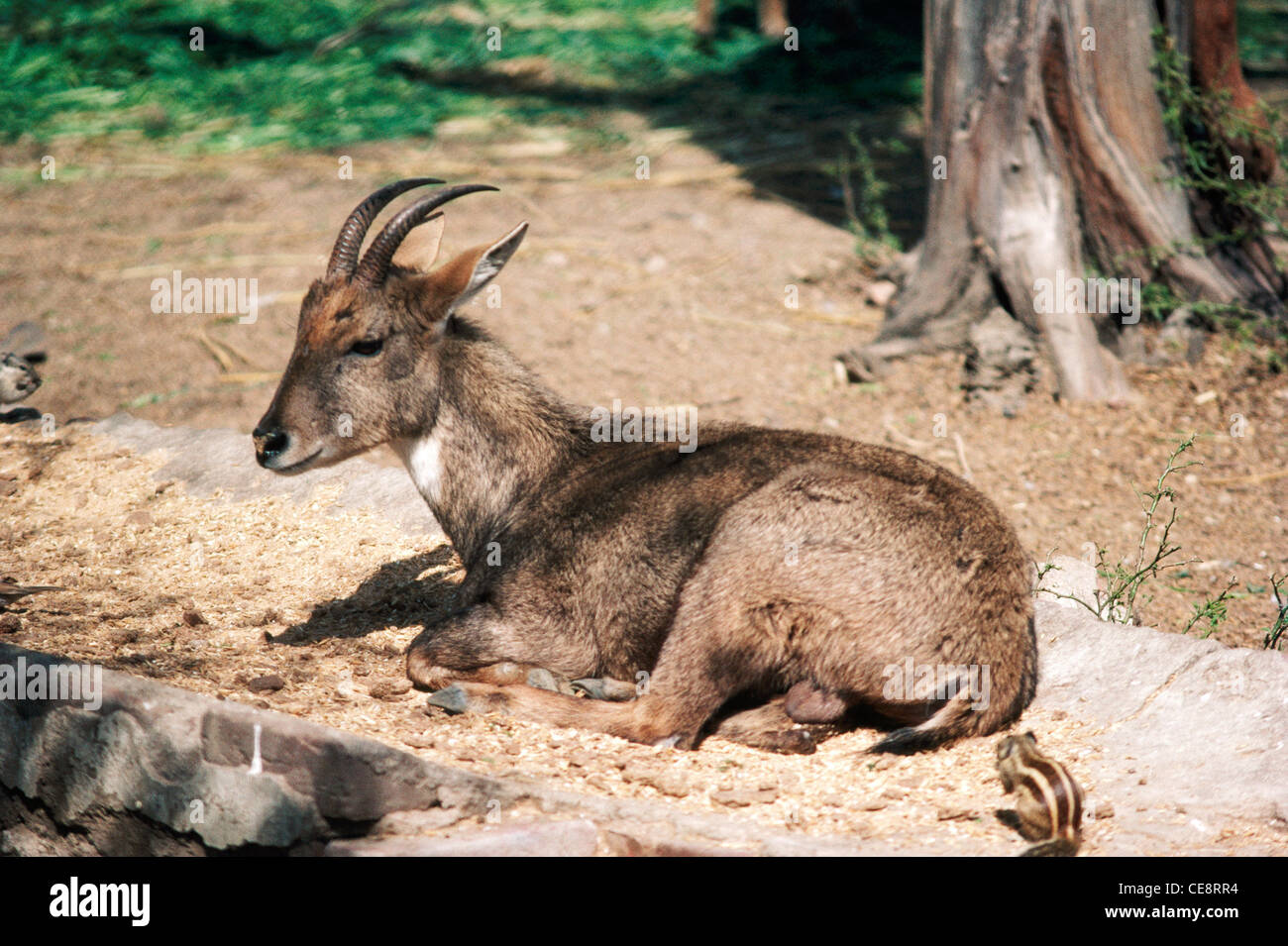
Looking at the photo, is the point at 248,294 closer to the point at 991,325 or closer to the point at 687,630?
the point at 991,325

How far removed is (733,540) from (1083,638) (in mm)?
1420

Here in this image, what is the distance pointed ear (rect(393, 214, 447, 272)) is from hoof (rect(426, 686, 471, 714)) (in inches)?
77.2

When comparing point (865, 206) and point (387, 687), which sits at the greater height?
point (865, 206)

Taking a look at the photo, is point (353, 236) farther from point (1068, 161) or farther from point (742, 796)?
point (1068, 161)

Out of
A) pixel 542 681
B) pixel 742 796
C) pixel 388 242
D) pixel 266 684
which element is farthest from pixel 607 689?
pixel 388 242

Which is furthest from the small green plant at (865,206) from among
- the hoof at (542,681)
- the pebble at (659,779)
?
the pebble at (659,779)

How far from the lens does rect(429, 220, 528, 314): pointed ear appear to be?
5.09m

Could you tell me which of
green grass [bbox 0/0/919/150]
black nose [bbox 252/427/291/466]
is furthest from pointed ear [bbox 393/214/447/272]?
green grass [bbox 0/0/919/150]

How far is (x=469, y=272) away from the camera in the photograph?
5105 millimetres

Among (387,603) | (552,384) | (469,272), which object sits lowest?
(387,603)

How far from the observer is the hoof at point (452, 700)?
4.45 metres

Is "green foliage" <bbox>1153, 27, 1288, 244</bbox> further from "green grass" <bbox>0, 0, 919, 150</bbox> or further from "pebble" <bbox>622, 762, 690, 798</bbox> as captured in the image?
"green grass" <bbox>0, 0, 919, 150</bbox>

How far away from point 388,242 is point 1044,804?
321cm

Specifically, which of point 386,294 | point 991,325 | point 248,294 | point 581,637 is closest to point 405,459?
point 386,294
